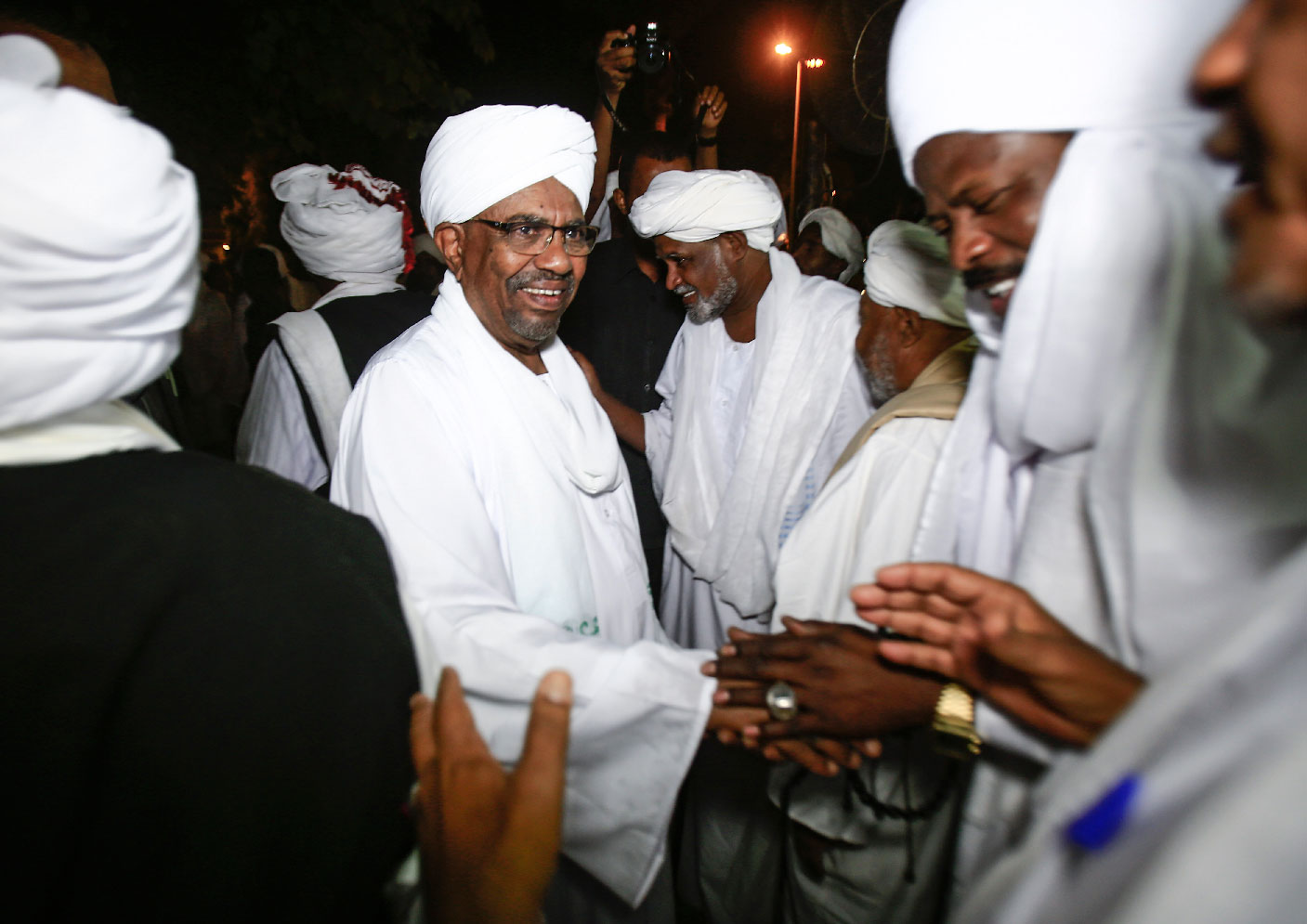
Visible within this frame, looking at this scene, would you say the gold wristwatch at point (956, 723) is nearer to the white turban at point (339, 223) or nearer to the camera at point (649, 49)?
the white turban at point (339, 223)

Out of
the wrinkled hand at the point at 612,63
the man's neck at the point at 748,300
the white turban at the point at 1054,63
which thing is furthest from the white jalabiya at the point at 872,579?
the wrinkled hand at the point at 612,63

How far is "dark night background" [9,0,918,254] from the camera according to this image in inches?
215

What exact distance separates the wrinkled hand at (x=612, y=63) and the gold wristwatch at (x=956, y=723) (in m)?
3.79

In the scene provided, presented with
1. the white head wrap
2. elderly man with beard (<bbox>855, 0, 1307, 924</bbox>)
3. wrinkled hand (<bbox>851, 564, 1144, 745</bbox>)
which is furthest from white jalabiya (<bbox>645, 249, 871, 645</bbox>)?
the white head wrap

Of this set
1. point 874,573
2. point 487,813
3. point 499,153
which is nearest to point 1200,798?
point 487,813

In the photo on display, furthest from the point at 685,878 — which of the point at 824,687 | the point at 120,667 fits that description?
the point at 120,667

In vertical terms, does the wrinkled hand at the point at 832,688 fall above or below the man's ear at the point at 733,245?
below

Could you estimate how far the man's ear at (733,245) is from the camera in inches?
124

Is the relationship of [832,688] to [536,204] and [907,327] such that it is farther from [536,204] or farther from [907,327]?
[536,204]

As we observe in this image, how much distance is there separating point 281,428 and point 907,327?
262 cm

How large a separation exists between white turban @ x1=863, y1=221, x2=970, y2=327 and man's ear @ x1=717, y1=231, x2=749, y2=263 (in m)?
0.82

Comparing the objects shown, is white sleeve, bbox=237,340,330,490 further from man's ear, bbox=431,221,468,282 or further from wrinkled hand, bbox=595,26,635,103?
wrinkled hand, bbox=595,26,635,103

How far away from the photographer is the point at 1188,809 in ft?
1.80

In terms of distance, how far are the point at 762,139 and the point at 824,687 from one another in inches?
516
